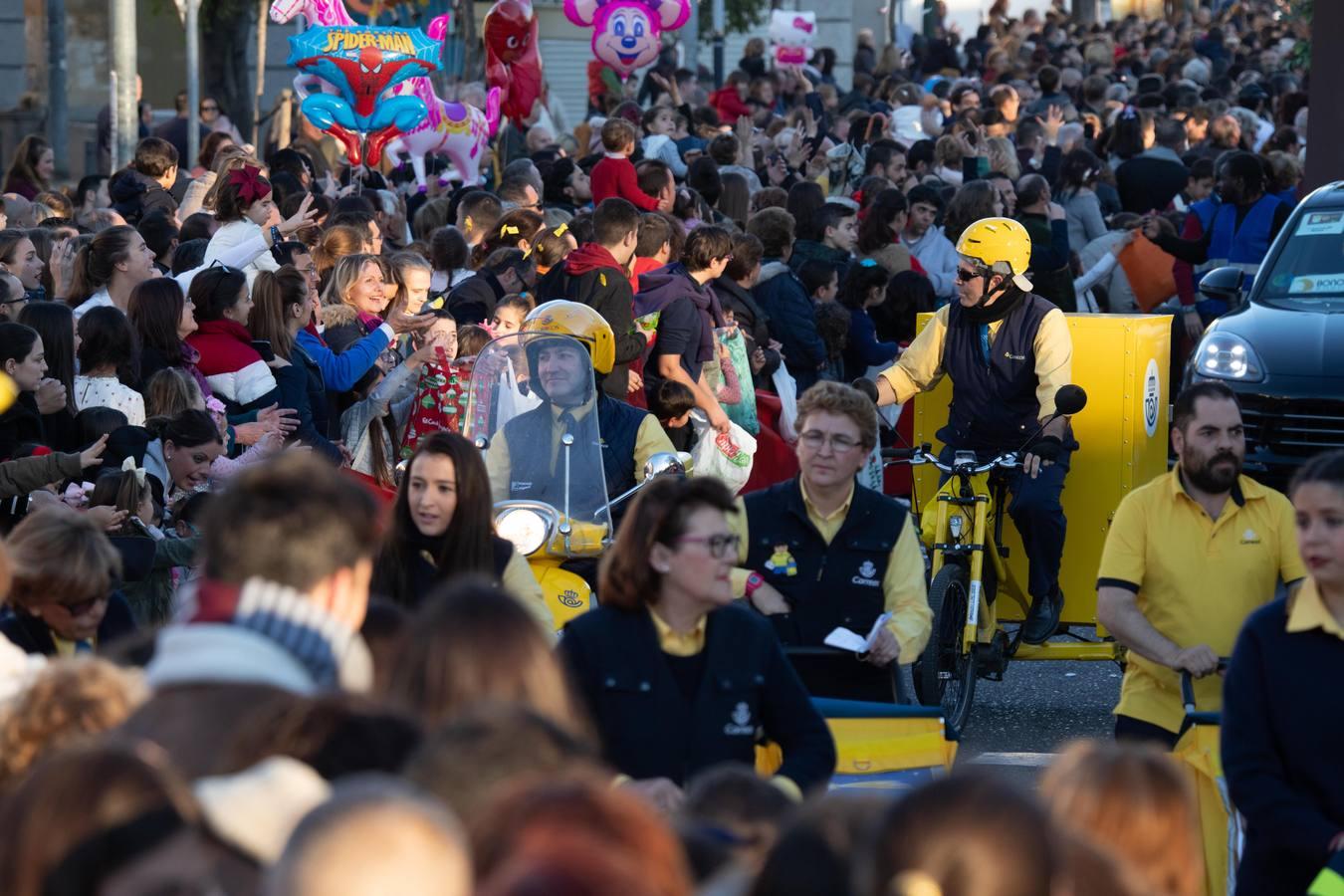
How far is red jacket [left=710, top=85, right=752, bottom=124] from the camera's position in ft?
79.1

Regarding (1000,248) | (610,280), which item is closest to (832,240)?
(610,280)

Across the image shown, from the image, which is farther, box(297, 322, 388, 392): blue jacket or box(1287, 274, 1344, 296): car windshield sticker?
box(1287, 274, 1344, 296): car windshield sticker

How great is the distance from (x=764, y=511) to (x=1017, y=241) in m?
2.62

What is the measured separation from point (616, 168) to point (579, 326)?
6.46 metres

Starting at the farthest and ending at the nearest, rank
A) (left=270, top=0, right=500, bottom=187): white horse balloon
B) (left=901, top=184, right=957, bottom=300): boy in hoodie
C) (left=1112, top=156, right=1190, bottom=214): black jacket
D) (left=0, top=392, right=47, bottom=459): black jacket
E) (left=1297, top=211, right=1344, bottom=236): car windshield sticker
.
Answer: (left=1112, top=156, right=1190, bottom=214): black jacket → (left=270, top=0, right=500, bottom=187): white horse balloon → (left=901, top=184, right=957, bottom=300): boy in hoodie → (left=1297, top=211, right=1344, bottom=236): car windshield sticker → (left=0, top=392, right=47, bottom=459): black jacket

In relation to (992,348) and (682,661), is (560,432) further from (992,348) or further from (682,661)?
(682,661)

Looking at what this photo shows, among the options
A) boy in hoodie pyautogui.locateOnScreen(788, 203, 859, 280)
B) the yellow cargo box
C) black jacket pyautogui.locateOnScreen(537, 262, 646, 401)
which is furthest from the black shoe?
boy in hoodie pyautogui.locateOnScreen(788, 203, 859, 280)

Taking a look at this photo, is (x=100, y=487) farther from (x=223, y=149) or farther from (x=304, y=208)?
(x=223, y=149)

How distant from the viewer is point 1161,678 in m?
6.25

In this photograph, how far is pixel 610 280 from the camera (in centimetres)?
1023

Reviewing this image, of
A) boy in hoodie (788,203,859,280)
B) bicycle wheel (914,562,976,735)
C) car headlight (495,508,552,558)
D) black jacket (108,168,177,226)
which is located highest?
black jacket (108,168,177,226)

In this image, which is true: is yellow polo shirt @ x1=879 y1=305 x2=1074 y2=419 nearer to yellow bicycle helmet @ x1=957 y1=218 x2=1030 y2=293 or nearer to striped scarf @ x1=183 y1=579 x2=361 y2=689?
yellow bicycle helmet @ x1=957 y1=218 x2=1030 y2=293

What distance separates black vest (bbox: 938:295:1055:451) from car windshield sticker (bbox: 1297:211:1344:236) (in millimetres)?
3164

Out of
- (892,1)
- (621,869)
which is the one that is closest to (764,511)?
(621,869)
